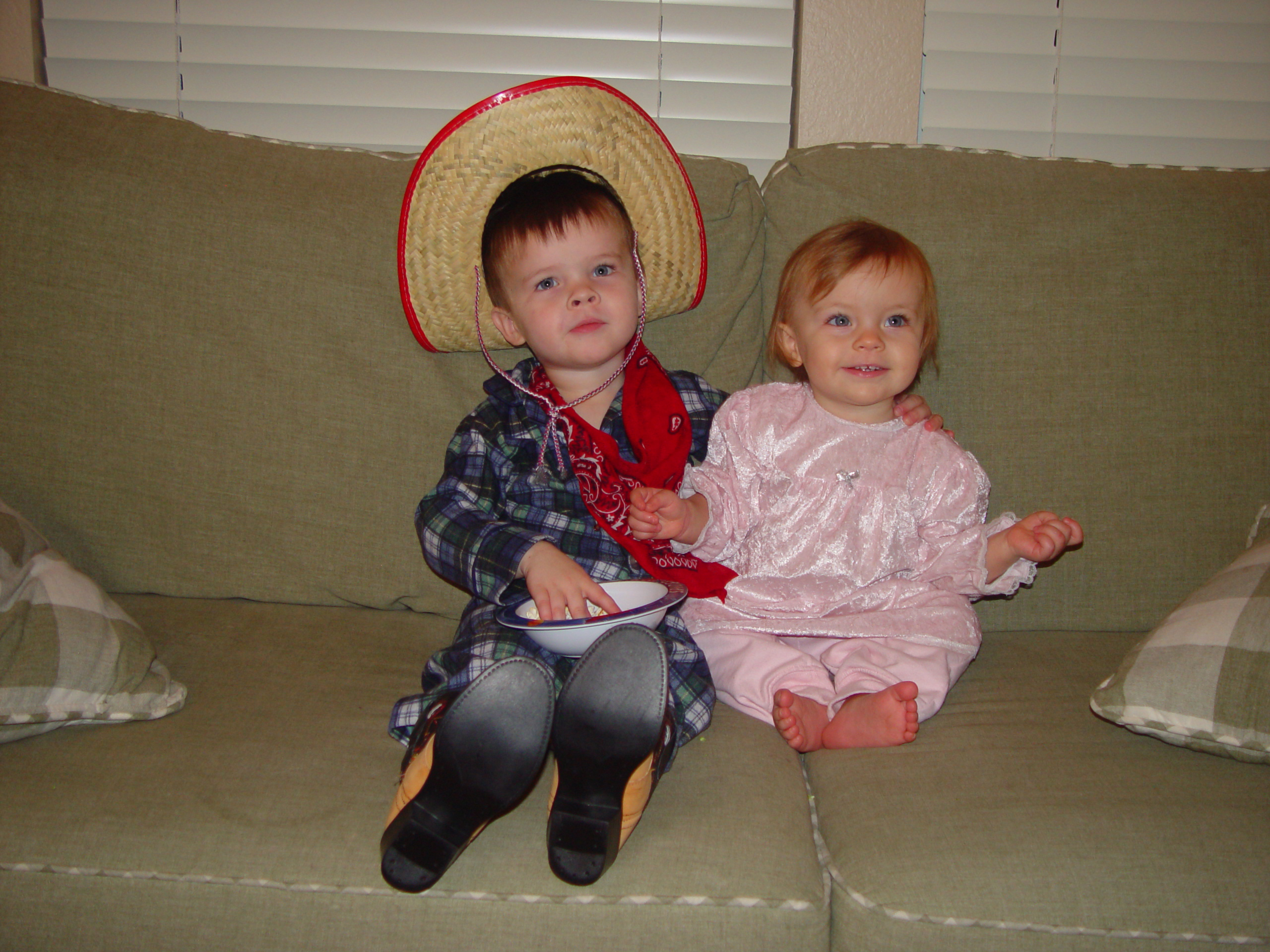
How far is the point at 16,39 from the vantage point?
2.20 metres

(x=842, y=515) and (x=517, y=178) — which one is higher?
(x=517, y=178)

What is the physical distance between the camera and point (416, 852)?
0.98 m

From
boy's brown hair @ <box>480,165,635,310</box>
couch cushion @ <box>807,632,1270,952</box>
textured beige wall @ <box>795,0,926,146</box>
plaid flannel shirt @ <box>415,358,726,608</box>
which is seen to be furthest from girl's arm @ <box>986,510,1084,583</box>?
textured beige wall @ <box>795,0,926,146</box>

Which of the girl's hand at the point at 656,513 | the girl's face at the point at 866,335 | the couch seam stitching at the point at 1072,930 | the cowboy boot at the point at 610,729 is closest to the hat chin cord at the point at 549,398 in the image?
the girl's hand at the point at 656,513

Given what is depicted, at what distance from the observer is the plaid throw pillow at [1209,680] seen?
1.12 metres

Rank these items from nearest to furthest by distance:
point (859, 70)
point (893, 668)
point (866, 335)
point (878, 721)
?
point (878, 721), point (893, 668), point (866, 335), point (859, 70)

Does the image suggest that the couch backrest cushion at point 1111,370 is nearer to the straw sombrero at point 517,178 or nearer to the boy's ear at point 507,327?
the straw sombrero at point 517,178

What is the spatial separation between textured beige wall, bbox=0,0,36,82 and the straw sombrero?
1.46m

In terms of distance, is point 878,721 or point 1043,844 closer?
point 1043,844

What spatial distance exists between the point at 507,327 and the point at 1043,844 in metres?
1.08

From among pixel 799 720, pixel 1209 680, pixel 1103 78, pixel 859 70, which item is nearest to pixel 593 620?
pixel 799 720

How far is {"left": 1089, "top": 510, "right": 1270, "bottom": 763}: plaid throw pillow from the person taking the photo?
44.1 inches

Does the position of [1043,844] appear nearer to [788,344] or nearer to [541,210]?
[788,344]

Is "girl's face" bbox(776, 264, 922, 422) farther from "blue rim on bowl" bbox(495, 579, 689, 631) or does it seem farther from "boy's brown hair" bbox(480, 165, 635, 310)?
"blue rim on bowl" bbox(495, 579, 689, 631)
